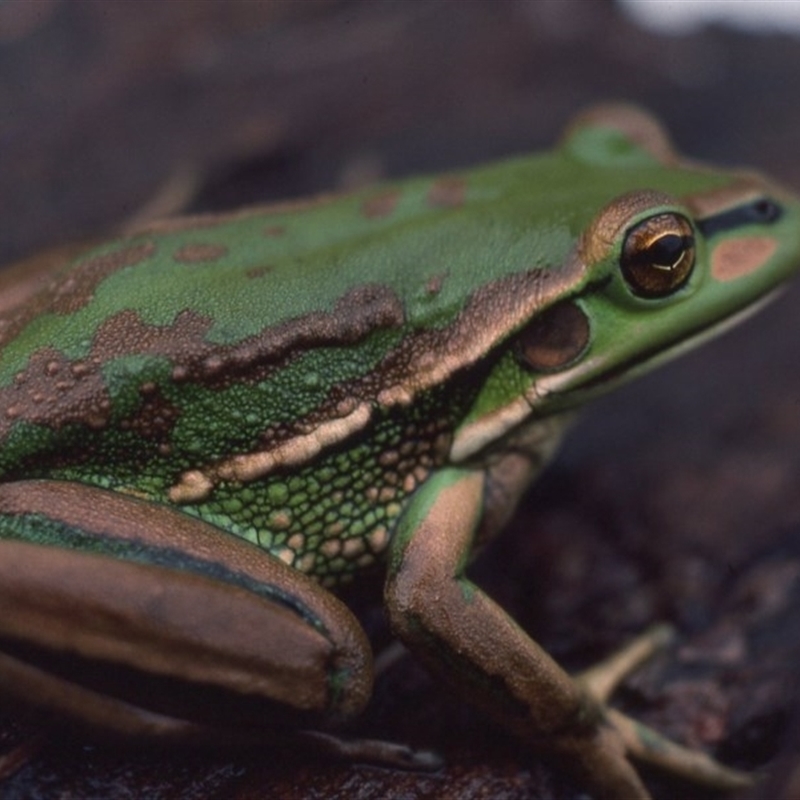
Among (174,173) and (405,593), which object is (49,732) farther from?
(174,173)

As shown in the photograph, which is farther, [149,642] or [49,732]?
[49,732]

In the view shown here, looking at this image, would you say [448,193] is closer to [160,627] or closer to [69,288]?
[69,288]

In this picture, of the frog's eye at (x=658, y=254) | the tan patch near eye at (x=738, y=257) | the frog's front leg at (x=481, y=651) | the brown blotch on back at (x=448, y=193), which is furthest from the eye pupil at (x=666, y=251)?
the frog's front leg at (x=481, y=651)

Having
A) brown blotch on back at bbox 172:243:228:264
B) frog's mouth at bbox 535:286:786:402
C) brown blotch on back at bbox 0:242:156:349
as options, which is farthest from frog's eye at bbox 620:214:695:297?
brown blotch on back at bbox 0:242:156:349

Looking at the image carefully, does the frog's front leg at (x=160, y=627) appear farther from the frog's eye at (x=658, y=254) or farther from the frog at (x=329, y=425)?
the frog's eye at (x=658, y=254)

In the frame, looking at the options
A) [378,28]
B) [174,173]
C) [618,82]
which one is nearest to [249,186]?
[174,173]

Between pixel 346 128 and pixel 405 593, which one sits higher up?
pixel 346 128

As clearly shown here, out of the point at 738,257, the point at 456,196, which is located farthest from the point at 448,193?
the point at 738,257
